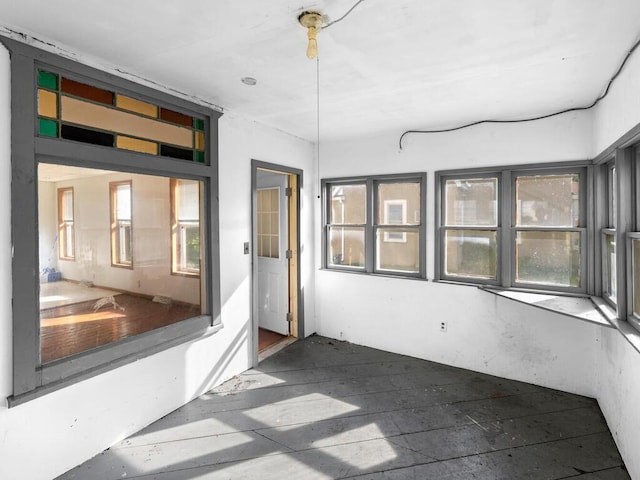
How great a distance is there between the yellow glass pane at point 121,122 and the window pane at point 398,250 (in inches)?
100.0

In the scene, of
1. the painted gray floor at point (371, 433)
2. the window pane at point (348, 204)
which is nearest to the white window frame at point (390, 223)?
the window pane at point (348, 204)

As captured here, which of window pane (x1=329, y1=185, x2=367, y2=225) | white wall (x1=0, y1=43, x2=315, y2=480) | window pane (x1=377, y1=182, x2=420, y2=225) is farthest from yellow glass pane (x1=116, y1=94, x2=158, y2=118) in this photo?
window pane (x1=377, y1=182, x2=420, y2=225)

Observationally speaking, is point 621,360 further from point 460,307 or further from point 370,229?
point 370,229

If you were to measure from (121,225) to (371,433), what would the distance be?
2.51 metres

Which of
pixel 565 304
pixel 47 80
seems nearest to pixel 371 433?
pixel 565 304

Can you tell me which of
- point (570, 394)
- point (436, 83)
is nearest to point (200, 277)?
point (436, 83)

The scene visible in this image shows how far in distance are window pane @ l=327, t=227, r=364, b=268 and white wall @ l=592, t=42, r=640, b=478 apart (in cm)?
258

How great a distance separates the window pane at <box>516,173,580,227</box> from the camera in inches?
135

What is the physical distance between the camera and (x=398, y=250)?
4438 mm

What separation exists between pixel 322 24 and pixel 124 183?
184 cm

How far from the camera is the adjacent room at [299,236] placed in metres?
2.05

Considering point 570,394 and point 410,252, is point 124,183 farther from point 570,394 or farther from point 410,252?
point 570,394

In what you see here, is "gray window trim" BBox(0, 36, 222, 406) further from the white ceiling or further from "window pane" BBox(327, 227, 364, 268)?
"window pane" BBox(327, 227, 364, 268)

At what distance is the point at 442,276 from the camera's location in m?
4.09
